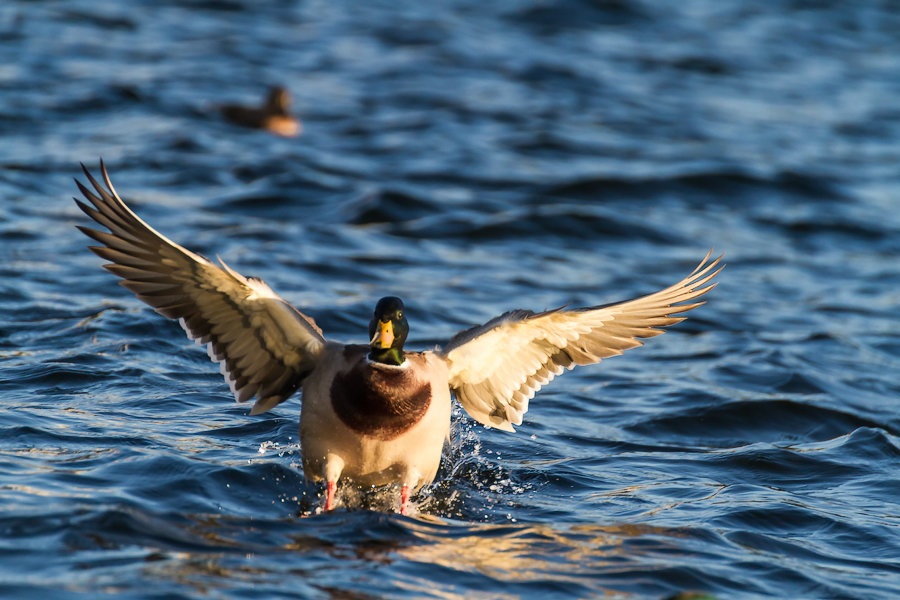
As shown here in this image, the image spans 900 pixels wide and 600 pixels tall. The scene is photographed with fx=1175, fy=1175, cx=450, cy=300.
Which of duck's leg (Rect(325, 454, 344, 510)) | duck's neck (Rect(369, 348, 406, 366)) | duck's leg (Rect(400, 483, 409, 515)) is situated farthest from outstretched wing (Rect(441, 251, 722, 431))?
duck's leg (Rect(325, 454, 344, 510))

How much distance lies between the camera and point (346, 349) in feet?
17.8

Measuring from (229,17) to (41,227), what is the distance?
→ 9.35 metres

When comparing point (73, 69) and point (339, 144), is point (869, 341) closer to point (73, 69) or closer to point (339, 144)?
point (339, 144)

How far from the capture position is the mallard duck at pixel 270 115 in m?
Result: 13.4

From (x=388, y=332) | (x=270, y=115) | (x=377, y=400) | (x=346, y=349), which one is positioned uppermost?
(x=270, y=115)

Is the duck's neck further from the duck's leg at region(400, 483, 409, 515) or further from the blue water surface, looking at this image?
the blue water surface

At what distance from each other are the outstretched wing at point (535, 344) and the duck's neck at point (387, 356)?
1.49ft

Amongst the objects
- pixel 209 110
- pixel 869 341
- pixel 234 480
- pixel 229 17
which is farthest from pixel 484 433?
pixel 229 17

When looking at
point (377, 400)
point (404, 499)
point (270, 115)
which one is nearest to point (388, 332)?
point (377, 400)

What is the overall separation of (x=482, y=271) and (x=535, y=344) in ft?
14.8

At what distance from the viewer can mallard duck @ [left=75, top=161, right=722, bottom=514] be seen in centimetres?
516

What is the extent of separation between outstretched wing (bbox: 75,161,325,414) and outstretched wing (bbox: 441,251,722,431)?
776mm

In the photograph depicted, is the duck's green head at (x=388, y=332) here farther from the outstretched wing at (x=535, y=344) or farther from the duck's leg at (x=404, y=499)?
the duck's leg at (x=404, y=499)

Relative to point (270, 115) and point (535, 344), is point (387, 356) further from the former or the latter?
point (270, 115)
